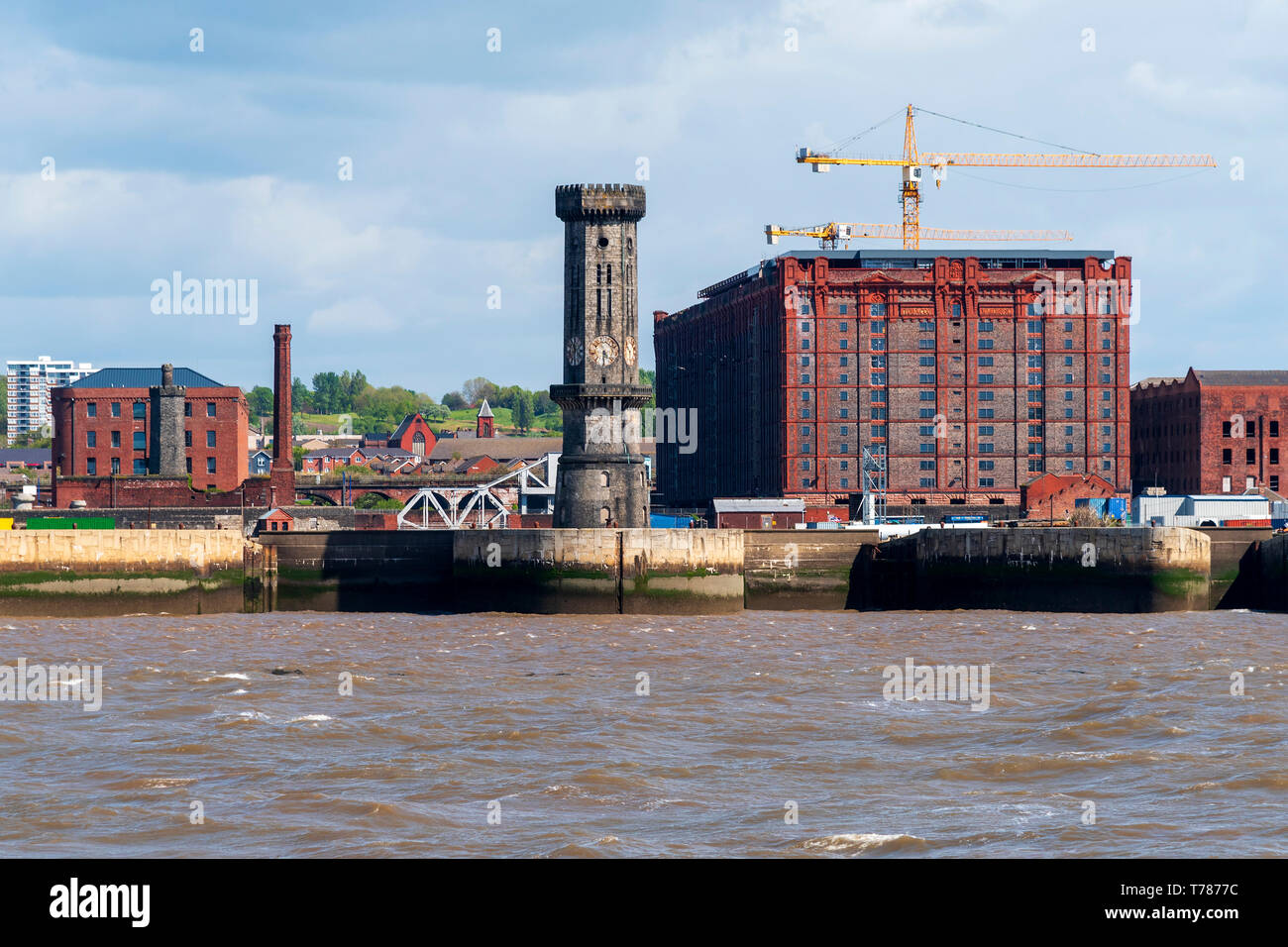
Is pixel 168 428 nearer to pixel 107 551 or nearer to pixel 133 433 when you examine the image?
pixel 133 433

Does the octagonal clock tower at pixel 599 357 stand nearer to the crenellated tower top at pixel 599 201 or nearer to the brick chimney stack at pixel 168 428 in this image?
the crenellated tower top at pixel 599 201

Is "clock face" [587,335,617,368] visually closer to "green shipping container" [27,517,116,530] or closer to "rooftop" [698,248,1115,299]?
"green shipping container" [27,517,116,530]

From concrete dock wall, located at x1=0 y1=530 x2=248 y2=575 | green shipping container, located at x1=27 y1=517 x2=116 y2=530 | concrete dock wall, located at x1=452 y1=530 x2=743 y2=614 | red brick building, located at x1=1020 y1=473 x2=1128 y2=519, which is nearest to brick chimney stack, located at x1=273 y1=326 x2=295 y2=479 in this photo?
green shipping container, located at x1=27 y1=517 x2=116 y2=530

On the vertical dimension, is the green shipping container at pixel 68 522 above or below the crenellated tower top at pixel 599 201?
below

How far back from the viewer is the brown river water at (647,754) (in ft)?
61.0

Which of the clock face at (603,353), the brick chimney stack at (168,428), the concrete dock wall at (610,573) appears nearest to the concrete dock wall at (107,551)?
the concrete dock wall at (610,573)

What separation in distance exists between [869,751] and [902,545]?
134ft

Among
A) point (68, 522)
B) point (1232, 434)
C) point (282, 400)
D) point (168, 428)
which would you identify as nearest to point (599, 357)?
point (68, 522)

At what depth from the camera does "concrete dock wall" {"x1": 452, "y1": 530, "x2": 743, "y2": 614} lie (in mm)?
60750

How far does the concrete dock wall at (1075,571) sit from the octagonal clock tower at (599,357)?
14.0m

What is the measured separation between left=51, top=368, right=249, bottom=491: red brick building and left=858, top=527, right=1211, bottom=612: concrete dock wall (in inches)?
3226

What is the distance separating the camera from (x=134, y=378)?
445ft
